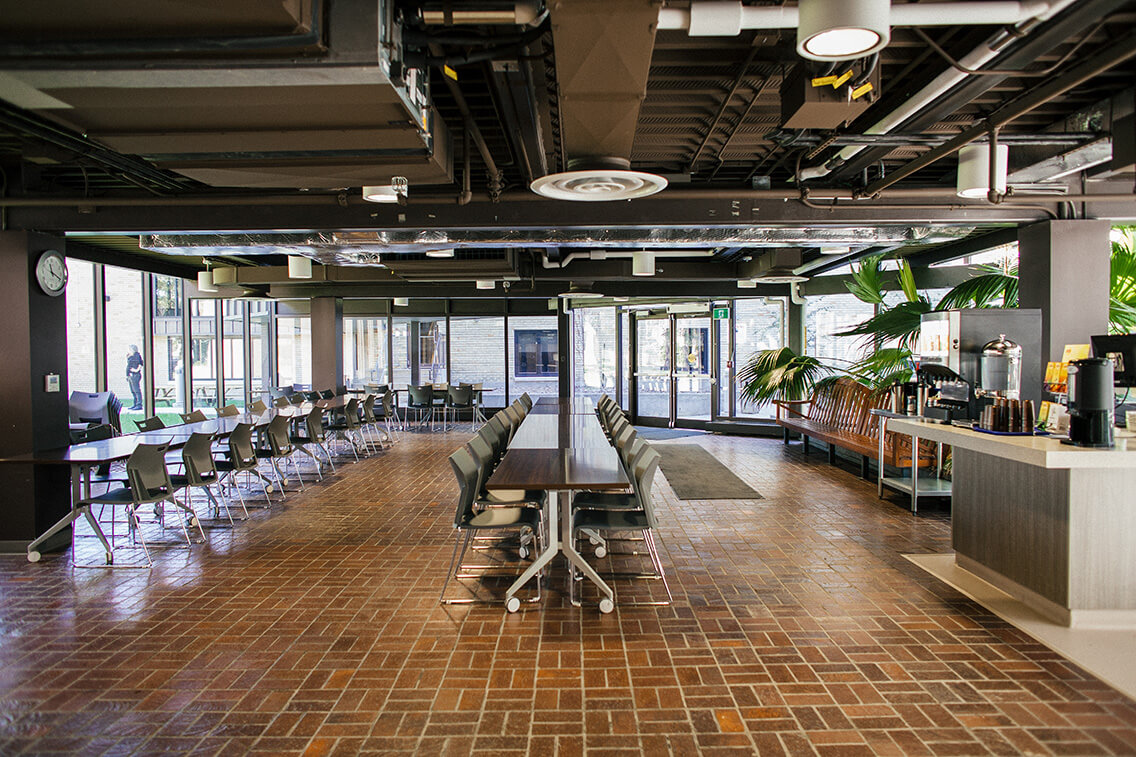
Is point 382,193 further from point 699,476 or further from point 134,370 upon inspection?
point 134,370

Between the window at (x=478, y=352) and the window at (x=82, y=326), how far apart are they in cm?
677

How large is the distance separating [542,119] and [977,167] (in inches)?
116

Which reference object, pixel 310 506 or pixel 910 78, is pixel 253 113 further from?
pixel 310 506

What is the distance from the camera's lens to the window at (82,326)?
9680 millimetres

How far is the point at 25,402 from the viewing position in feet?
17.3

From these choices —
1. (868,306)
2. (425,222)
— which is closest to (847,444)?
(868,306)

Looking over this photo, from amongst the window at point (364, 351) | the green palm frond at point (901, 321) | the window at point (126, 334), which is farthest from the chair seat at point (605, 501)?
the window at point (364, 351)

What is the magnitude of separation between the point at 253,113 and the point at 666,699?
10.6 feet

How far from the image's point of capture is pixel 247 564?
4785 mm

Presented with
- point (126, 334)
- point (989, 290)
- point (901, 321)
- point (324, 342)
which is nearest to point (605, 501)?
point (901, 321)

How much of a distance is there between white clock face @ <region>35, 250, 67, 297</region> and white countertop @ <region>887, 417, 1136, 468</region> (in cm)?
704

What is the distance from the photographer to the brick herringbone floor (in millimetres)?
2586

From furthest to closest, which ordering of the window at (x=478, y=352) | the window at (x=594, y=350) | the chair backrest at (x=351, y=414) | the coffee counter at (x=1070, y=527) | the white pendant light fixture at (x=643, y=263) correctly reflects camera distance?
the window at (x=478, y=352)
the window at (x=594, y=350)
the chair backrest at (x=351, y=414)
the white pendant light fixture at (x=643, y=263)
the coffee counter at (x=1070, y=527)

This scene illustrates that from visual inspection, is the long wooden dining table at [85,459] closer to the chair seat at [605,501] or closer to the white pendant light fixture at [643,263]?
the chair seat at [605,501]
